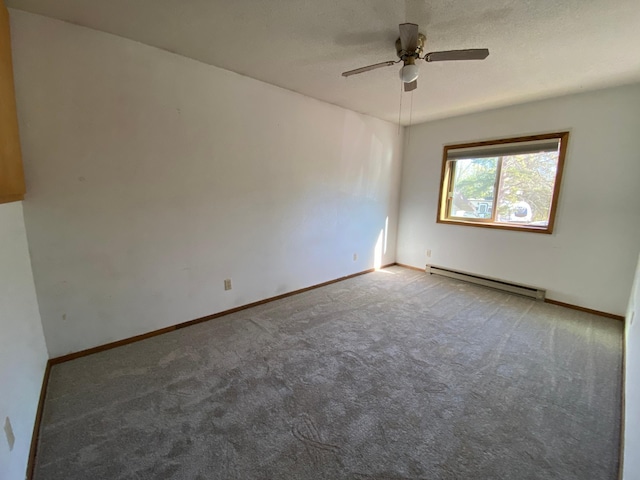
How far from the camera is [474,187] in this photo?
13.3ft

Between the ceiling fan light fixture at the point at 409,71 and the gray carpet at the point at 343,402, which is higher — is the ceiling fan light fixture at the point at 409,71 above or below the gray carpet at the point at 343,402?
→ above

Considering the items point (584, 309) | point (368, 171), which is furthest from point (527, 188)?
point (368, 171)

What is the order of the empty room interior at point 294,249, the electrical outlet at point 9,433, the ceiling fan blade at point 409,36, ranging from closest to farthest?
1. the electrical outlet at point 9,433
2. the empty room interior at point 294,249
3. the ceiling fan blade at point 409,36

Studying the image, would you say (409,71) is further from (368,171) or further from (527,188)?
(527,188)

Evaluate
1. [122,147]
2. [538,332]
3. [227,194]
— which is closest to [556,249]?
[538,332]

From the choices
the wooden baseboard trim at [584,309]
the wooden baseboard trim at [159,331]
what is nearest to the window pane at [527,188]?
the wooden baseboard trim at [584,309]

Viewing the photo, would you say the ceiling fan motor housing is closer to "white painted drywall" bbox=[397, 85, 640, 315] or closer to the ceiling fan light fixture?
the ceiling fan light fixture

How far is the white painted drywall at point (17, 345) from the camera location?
1137 millimetres

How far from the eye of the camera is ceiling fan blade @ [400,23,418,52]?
1.67 meters

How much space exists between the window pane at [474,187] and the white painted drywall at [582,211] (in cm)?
32

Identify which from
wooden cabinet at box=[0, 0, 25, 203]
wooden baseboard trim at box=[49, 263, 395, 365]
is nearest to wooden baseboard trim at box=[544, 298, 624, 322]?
wooden baseboard trim at box=[49, 263, 395, 365]

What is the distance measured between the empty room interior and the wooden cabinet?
0.03m

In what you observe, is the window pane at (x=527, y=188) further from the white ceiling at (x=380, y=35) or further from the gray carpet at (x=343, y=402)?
the gray carpet at (x=343, y=402)

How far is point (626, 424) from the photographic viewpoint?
4.93 ft
